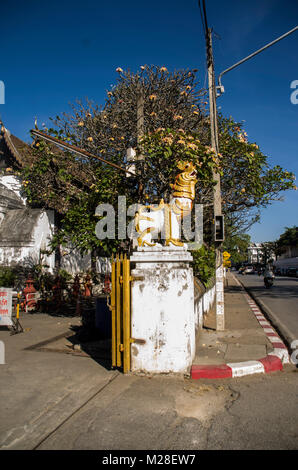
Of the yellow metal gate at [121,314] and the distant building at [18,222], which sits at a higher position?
the distant building at [18,222]

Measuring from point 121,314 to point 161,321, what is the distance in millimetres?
705

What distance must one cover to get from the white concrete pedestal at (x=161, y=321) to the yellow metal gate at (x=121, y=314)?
0.10m

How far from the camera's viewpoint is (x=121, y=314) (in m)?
5.22

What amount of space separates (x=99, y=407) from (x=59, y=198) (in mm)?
9151

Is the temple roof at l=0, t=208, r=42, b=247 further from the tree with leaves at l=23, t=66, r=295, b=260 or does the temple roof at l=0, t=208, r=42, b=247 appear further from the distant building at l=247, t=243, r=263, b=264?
the distant building at l=247, t=243, r=263, b=264

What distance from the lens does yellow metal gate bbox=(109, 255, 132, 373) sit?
488cm

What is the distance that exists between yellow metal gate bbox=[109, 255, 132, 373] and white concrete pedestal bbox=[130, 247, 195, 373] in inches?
4.1

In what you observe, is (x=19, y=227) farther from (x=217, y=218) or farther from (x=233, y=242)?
(x=233, y=242)

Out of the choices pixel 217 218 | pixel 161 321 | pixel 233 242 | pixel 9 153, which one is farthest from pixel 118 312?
pixel 233 242

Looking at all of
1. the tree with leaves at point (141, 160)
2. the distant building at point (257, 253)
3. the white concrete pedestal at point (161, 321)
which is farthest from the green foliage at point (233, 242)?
the distant building at point (257, 253)

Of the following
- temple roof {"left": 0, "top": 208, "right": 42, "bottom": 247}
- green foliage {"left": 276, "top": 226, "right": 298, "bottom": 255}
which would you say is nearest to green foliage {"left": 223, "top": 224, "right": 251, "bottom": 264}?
temple roof {"left": 0, "top": 208, "right": 42, "bottom": 247}

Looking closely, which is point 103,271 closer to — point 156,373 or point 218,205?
point 218,205

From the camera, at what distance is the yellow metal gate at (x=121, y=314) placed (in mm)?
4879

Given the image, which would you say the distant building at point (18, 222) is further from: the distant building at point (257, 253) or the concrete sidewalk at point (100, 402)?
the distant building at point (257, 253)
